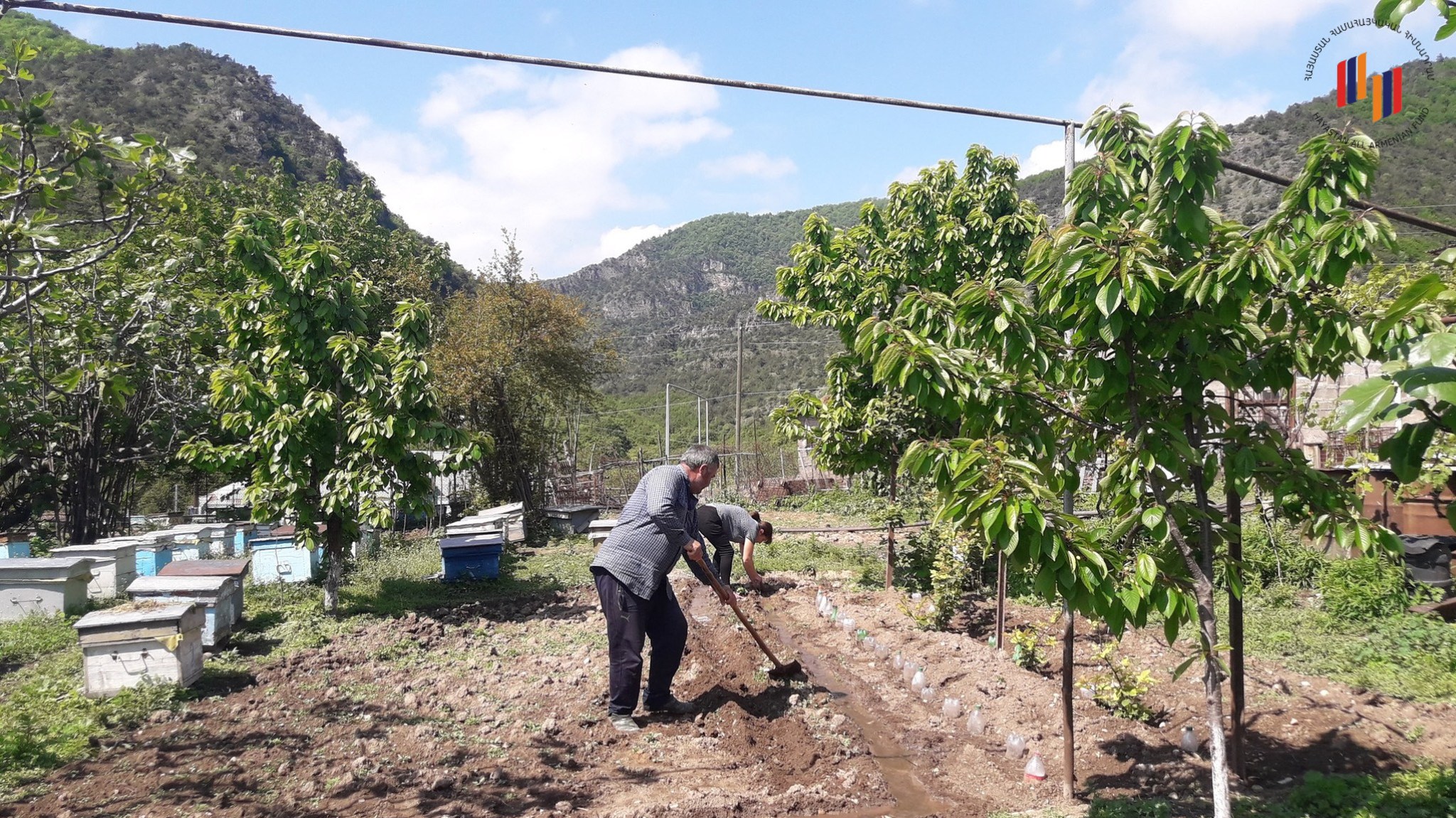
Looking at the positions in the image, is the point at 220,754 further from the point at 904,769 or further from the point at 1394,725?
the point at 1394,725

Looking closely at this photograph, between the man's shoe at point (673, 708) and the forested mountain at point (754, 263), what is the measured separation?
260 inches

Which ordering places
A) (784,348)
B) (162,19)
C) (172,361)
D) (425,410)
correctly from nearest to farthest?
1. (162,19)
2. (425,410)
3. (172,361)
4. (784,348)

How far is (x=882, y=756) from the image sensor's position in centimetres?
576

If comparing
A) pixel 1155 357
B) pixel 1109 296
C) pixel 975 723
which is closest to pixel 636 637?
pixel 975 723

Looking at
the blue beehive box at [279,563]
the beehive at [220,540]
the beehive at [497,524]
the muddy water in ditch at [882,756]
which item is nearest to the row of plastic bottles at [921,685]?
the muddy water in ditch at [882,756]

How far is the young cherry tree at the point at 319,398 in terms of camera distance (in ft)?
31.0

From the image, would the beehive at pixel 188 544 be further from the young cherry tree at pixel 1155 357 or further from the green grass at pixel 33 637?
the young cherry tree at pixel 1155 357

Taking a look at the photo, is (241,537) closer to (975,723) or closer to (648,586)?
(648,586)

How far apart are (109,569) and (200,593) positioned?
360 cm

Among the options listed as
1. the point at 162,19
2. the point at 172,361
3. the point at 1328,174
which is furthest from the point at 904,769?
the point at 172,361

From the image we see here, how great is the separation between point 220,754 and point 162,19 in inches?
169

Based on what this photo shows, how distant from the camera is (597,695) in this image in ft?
22.7

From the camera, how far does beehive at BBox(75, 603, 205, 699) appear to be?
634 cm

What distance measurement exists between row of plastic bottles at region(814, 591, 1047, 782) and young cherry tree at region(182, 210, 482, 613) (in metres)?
4.62
